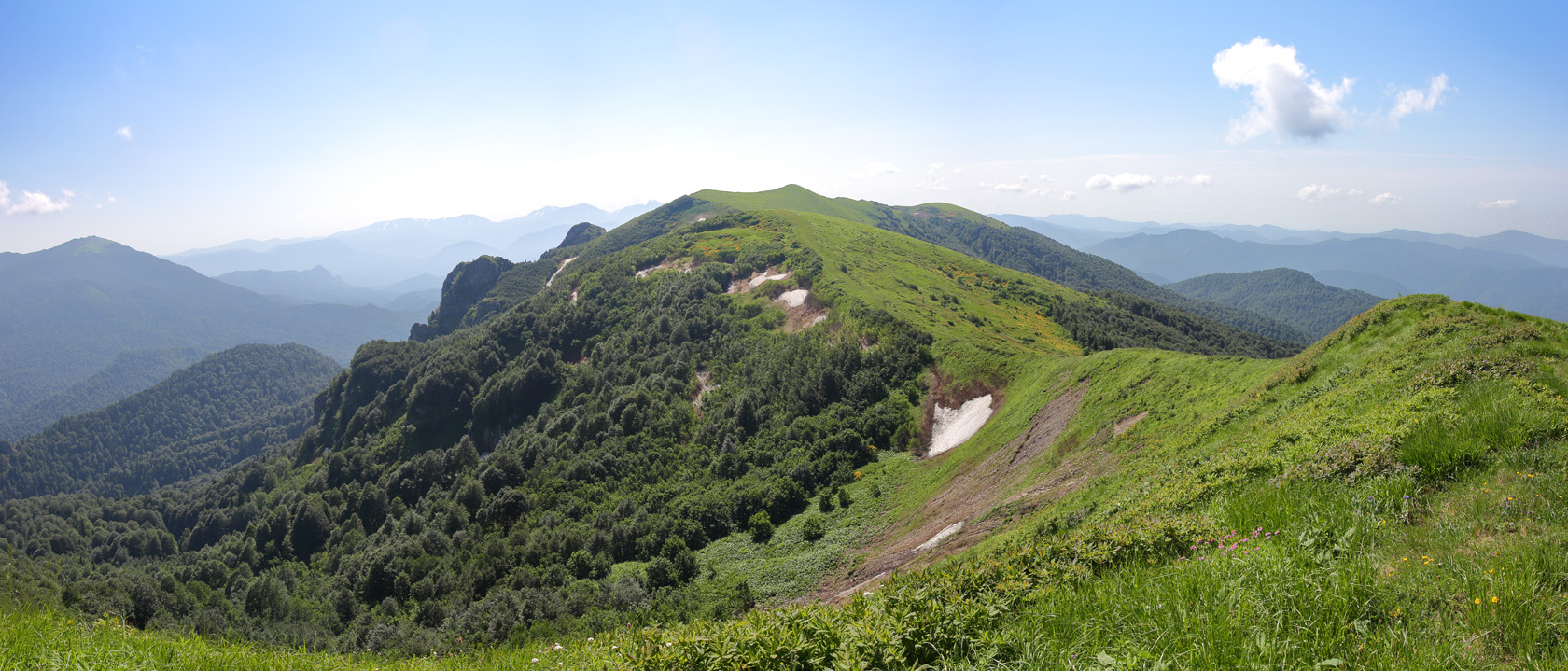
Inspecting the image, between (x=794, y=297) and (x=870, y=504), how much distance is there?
4431cm

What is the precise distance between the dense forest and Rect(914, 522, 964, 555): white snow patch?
8508mm

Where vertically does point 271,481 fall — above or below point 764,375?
below

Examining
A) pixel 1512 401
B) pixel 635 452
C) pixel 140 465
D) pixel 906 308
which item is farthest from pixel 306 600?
pixel 140 465

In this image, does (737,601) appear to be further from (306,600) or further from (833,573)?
(306,600)

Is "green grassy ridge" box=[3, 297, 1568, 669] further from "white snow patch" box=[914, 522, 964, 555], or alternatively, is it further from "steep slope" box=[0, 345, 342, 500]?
"steep slope" box=[0, 345, 342, 500]

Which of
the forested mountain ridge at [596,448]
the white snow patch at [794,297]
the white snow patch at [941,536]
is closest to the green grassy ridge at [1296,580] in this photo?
the white snow patch at [941,536]

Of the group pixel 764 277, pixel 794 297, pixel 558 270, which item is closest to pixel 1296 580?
pixel 794 297

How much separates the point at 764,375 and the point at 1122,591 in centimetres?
5284

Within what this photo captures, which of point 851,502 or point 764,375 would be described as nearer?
point 851,502

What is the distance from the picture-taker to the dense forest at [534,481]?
3659 cm

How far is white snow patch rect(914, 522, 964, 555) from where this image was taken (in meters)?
23.3

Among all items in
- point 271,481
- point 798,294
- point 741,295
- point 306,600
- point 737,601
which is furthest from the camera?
point 271,481

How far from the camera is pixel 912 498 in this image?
1303 inches

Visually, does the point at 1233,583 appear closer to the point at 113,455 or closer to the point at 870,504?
the point at 870,504
